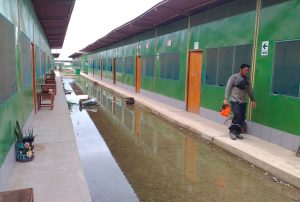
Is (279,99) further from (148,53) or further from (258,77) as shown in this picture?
(148,53)

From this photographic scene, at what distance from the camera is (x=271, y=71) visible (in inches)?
284

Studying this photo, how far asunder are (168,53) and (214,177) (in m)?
9.58

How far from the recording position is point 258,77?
772cm

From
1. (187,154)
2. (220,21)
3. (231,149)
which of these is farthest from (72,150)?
(220,21)

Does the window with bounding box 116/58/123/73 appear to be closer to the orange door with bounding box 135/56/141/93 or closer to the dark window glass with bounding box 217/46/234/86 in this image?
the orange door with bounding box 135/56/141/93

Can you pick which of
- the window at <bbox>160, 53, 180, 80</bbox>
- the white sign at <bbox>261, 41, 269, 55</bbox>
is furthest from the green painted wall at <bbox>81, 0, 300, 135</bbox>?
the window at <bbox>160, 53, 180, 80</bbox>

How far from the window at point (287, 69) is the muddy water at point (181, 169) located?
201 cm

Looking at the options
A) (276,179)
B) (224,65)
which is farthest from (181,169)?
(224,65)

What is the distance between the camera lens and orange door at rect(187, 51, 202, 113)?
37.2 ft

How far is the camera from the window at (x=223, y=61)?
27.4 feet

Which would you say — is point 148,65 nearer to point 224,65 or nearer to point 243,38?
point 224,65

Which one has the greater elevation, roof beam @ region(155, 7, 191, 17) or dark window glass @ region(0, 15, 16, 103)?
roof beam @ region(155, 7, 191, 17)

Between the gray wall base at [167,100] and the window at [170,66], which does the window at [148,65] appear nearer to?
the gray wall base at [167,100]

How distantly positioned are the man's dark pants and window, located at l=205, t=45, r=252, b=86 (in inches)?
54.2
